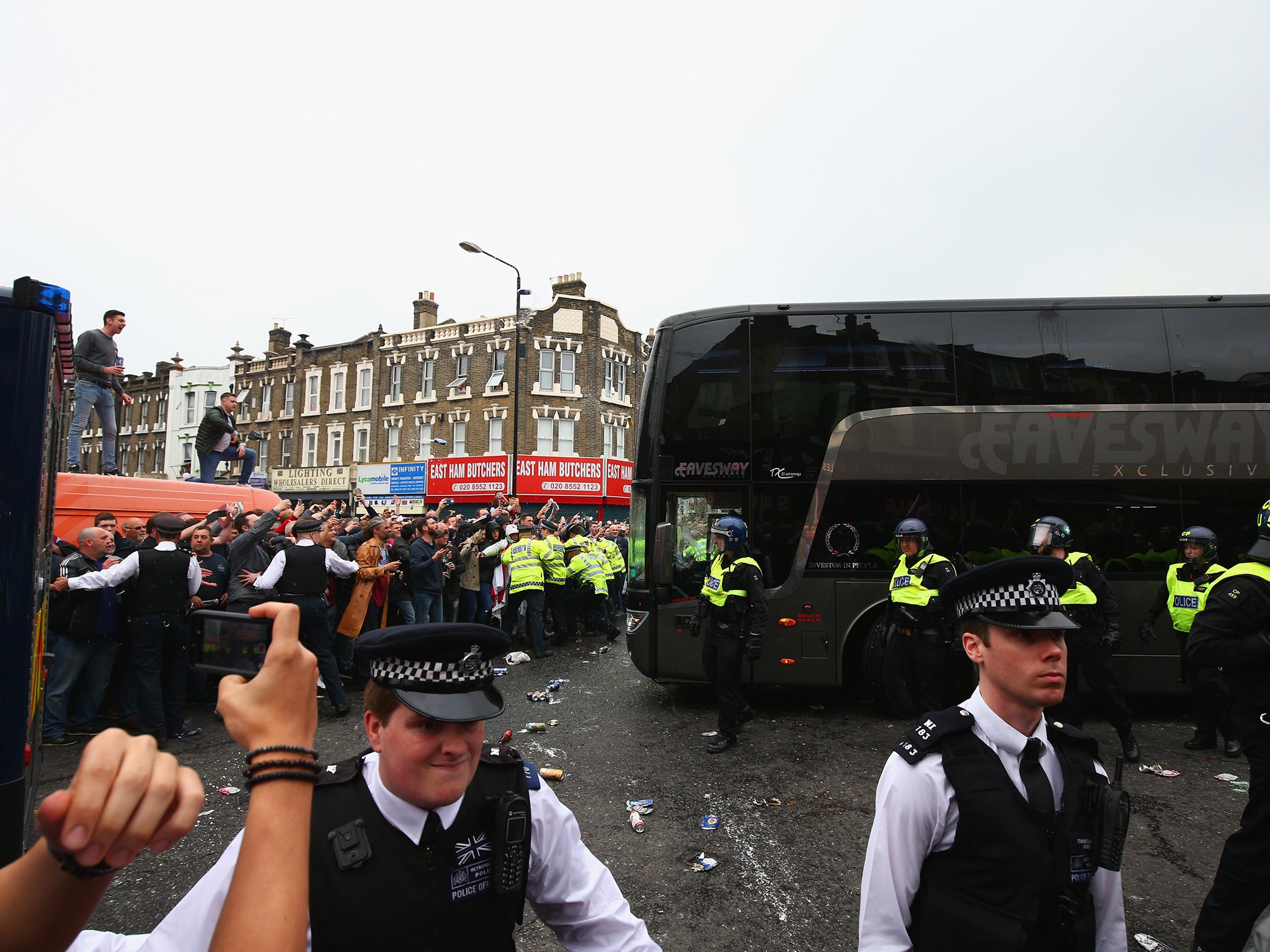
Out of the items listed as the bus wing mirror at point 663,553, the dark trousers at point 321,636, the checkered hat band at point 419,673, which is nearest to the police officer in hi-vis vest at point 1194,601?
the bus wing mirror at point 663,553

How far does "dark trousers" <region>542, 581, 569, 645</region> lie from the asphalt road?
3777 mm

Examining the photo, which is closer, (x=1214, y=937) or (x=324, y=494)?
(x=1214, y=937)

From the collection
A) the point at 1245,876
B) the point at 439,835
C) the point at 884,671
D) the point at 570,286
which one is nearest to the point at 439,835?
the point at 439,835

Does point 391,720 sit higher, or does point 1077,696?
point 391,720

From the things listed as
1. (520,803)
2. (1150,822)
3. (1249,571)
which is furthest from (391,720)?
(1150,822)

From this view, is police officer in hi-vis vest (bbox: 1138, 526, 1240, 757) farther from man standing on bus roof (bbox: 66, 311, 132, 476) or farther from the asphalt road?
man standing on bus roof (bbox: 66, 311, 132, 476)

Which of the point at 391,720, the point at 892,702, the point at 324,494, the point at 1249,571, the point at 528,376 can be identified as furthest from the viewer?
the point at 324,494

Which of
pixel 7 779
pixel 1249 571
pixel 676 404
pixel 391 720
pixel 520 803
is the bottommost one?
pixel 7 779

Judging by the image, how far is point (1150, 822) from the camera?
17.4 ft

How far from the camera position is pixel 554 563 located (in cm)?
1246

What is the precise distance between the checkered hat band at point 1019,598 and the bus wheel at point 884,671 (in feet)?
18.6

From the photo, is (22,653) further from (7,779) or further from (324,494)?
(324,494)

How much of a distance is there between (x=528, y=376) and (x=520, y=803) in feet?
102

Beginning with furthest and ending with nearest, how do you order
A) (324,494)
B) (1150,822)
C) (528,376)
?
(324,494)
(528,376)
(1150,822)
